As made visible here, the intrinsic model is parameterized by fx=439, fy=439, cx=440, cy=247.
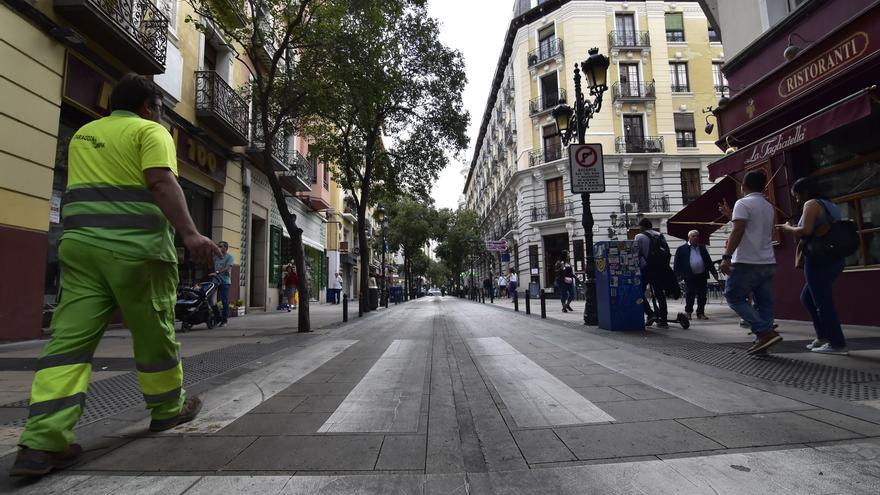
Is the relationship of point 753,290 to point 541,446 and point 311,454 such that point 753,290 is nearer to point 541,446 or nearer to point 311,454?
point 541,446

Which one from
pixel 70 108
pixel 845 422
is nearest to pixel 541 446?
pixel 845 422

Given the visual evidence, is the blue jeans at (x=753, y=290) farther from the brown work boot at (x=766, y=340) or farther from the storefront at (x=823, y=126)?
the storefront at (x=823, y=126)

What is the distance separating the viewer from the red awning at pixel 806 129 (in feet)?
17.4

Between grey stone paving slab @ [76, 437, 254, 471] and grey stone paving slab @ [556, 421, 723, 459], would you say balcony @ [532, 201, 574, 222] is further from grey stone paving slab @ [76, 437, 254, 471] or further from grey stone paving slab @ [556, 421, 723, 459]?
grey stone paving slab @ [76, 437, 254, 471]

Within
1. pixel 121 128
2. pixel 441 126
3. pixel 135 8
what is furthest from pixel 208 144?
pixel 121 128

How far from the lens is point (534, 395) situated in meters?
3.31

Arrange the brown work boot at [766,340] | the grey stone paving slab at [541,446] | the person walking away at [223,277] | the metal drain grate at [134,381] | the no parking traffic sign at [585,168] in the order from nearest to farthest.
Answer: the grey stone paving slab at [541,446] < the metal drain grate at [134,381] < the brown work boot at [766,340] < the no parking traffic sign at [585,168] < the person walking away at [223,277]

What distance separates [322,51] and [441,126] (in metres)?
8.02

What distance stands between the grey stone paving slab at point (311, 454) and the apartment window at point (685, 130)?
32.1m

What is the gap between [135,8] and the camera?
8938 mm

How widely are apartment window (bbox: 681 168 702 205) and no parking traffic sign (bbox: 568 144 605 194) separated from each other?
78.2ft

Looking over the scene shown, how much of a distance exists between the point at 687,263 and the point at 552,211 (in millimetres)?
22034

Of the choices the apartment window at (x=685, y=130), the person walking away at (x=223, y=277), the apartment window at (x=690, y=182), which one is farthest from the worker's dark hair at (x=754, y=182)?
the apartment window at (x=685, y=130)

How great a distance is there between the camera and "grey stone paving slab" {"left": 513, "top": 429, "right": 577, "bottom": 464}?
84.4 inches
